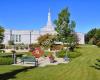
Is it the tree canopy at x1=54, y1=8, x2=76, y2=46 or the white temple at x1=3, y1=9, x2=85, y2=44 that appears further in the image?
the white temple at x1=3, y1=9, x2=85, y2=44

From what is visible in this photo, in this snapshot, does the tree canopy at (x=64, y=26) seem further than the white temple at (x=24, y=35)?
No

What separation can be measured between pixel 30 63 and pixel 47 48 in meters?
43.5

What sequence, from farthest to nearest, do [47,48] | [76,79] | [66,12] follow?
[47,48]
[66,12]
[76,79]

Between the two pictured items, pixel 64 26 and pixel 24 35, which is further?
pixel 24 35

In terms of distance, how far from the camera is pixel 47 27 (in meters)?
120

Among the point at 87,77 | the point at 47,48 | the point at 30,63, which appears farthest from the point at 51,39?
the point at 87,77

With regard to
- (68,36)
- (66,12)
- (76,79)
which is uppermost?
(66,12)

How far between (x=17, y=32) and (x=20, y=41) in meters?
3.62

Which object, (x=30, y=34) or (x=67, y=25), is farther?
(x=30, y=34)

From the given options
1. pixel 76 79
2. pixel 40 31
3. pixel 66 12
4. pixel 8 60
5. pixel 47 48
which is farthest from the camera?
pixel 40 31

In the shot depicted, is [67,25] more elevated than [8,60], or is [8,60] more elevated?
[67,25]

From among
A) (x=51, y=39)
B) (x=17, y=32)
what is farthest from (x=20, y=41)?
(x=51, y=39)

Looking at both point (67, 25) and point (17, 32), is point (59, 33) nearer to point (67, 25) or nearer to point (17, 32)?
point (67, 25)

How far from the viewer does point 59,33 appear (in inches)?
2675
